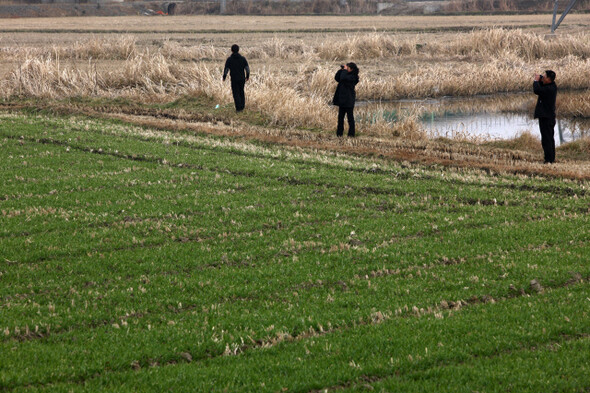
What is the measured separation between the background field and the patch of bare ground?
0.36ft

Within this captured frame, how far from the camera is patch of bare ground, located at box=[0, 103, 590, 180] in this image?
18.0 metres

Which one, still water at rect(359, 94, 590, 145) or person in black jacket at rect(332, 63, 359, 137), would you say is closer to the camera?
person in black jacket at rect(332, 63, 359, 137)

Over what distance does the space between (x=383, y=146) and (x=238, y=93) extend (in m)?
7.18

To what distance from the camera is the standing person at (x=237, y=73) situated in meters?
24.8

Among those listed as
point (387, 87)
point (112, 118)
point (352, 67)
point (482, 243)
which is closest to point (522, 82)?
point (387, 87)

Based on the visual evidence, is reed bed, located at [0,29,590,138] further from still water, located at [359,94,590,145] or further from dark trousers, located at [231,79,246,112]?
dark trousers, located at [231,79,246,112]

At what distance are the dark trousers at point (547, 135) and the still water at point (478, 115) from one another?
6.35 m

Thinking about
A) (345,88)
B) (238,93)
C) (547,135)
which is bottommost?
(547,135)

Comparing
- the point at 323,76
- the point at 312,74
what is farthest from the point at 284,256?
the point at 312,74

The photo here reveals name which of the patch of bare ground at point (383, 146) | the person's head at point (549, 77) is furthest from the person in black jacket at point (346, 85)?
the person's head at point (549, 77)

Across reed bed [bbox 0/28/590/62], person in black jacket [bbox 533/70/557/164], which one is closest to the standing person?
person in black jacket [bbox 533/70/557/164]

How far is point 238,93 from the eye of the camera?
→ 2609 cm

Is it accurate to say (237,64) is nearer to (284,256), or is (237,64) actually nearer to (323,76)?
(323,76)

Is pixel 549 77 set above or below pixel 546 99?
above
